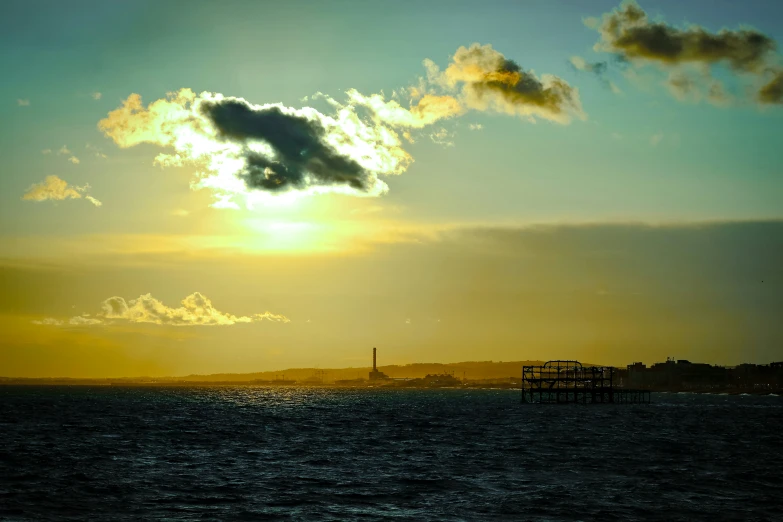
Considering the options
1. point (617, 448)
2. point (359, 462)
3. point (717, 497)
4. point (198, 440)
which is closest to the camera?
point (717, 497)

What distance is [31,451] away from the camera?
66.9 meters

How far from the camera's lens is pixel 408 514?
125ft

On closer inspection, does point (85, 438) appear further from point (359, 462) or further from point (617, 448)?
point (617, 448)

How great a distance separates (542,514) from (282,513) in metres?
12.3

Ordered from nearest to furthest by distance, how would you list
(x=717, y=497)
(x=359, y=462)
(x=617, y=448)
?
(x=717, y=497)
(x=359, y=462)
(x=617, y=448)

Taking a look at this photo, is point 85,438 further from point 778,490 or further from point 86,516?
point 778,490

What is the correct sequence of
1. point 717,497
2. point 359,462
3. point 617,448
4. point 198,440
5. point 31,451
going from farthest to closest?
point 198,440 → point 617,448 → point 31,451 → point 359,462 → point 717,497

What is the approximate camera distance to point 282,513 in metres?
38.5

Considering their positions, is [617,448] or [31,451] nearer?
[31,451]

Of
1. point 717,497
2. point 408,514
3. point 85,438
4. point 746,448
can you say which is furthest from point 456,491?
point 85,438

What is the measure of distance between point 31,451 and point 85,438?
1462 centimetres

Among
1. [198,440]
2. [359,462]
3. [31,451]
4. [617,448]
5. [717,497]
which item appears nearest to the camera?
[717,497]

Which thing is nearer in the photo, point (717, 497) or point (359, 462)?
point (717, 497)

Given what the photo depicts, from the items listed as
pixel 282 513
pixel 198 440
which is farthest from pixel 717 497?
pixel 198 440
